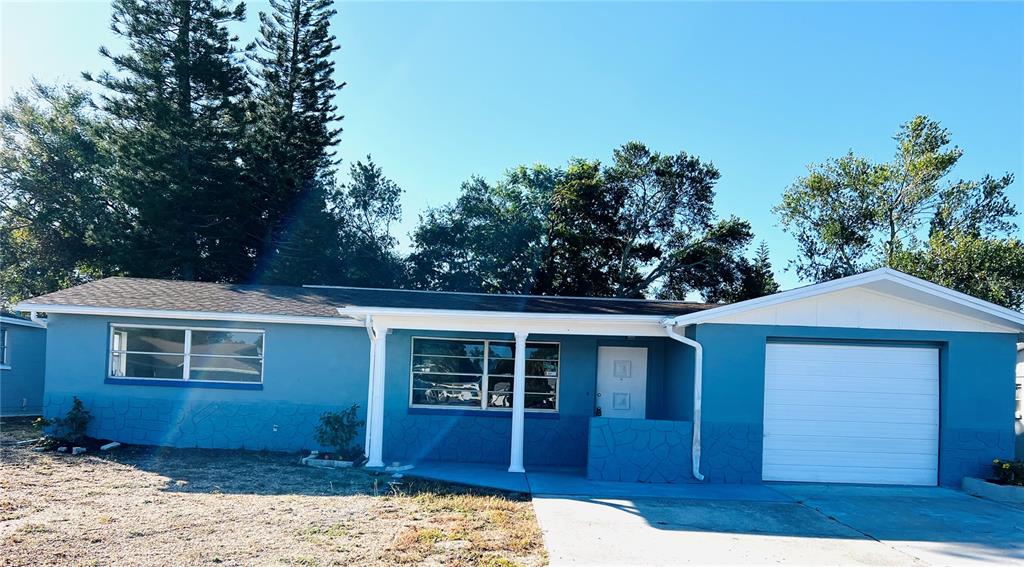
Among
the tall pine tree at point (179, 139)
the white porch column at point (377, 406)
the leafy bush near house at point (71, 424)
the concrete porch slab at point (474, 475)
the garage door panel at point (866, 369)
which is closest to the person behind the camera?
the concrete porch slab at point (474, 475)

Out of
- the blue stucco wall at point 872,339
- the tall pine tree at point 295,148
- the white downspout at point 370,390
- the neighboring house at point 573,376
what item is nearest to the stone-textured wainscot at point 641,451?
the neighboring house at point 573,376

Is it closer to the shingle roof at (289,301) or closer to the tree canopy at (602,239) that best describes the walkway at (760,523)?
the shingle roof at (289,301)

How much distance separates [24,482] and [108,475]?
947 millimetres

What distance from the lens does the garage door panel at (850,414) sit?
33.7 ft

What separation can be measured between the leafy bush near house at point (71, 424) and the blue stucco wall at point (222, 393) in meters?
0.31

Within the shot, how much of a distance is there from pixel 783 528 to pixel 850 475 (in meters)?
3.27

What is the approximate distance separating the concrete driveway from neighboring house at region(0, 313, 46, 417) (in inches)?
555

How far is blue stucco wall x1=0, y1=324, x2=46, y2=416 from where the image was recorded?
16.3 meters

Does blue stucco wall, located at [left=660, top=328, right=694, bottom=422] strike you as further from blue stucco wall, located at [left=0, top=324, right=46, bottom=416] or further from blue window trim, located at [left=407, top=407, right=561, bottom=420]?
blue stucco wall, located at [left=0, top=324, right=46, bottom=416]

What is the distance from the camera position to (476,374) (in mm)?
12094

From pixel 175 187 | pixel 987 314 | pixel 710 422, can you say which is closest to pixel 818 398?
pixel 710 422

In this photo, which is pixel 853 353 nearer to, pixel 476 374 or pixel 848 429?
pixel 848 429

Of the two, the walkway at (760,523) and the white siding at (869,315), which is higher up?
the white siding at (869,315)

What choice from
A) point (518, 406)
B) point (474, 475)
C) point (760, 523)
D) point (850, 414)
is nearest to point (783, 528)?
point (760, 523)
